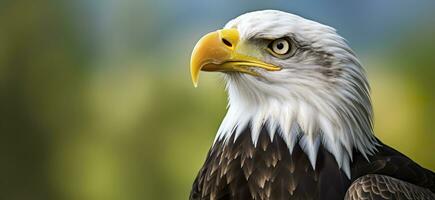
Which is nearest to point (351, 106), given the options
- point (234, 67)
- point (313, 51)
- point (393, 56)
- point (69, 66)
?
point (313, 51)

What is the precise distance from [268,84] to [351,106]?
0.18 m

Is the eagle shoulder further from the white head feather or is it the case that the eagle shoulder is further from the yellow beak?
the yellow beak

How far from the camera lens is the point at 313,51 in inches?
64.6

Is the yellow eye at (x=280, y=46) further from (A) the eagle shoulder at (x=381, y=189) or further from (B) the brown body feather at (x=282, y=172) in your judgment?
(A) the eagle shoulder at (x=381, y=189)

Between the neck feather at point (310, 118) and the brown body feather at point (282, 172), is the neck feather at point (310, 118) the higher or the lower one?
the higher one

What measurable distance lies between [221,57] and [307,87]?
19 cm

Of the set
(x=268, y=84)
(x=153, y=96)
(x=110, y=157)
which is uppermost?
(x=268, y=84)

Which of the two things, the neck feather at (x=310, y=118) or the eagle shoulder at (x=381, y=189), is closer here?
the eagle shoulder at (x=381, y=189)

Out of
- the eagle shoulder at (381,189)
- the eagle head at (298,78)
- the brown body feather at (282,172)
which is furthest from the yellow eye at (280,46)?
the eagle shoulder at (381,189)

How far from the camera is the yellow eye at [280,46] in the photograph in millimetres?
1639

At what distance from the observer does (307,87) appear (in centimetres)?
164

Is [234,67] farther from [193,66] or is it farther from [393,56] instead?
[393,56]

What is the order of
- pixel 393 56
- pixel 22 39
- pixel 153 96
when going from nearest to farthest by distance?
pixel 393 56
pixel 153 96
pixel 22 39

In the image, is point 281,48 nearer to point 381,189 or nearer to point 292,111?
point 292,111
